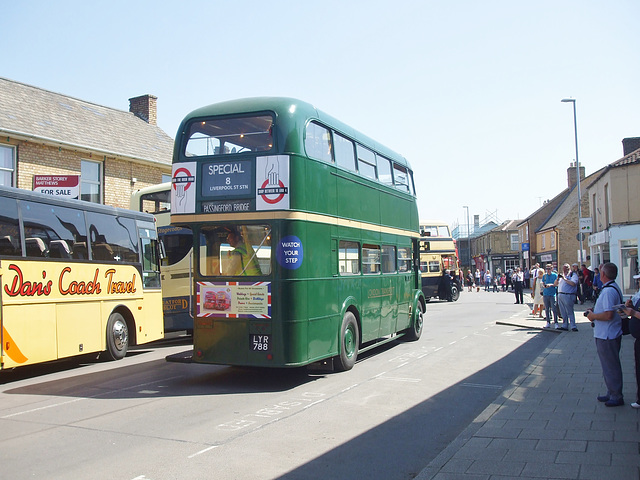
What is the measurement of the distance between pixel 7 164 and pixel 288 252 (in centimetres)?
1524

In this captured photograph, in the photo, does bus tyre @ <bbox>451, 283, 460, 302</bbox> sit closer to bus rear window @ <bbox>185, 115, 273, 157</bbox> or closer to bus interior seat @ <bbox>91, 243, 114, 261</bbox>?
bus interior seat @ <bbox>91, 243, 114, 261</bbox>

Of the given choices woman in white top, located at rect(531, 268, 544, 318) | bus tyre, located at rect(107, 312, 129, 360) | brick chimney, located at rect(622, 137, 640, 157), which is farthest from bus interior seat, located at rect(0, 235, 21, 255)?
brick chimney, located at rect(622, 137, 640, 157)

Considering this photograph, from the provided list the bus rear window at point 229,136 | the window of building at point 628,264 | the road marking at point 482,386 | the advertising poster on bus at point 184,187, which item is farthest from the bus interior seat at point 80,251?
the window of building at point 628,264

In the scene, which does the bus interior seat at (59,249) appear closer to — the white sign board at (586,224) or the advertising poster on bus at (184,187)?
the advertising poster on bus at (184,187)

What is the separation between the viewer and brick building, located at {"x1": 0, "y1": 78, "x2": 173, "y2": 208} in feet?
67.4

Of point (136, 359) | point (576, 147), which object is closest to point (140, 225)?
point (136, 359)

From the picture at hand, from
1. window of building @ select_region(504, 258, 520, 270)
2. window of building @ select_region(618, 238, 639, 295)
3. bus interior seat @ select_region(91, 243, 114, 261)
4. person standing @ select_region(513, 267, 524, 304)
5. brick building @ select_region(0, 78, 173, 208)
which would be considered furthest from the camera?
window of building @ select_region(504, 258, 520, 270)

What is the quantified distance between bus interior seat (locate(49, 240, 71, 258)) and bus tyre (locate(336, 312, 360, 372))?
5.43 m

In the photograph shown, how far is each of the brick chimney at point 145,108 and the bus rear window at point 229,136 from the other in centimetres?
2181

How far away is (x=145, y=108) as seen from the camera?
30.5 meters

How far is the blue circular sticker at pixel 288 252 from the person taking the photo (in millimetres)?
9109

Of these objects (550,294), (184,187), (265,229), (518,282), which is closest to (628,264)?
(518,282)

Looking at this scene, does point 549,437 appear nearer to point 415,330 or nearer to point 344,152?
point 344,152

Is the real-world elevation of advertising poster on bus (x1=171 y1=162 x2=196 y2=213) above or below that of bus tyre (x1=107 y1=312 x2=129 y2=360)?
above
